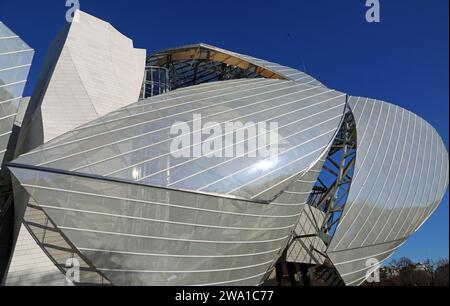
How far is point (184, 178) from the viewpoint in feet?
46.0

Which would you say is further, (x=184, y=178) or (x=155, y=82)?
(x=155, y=82)

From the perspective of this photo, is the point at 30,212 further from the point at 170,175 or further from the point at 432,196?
the point at 432,196

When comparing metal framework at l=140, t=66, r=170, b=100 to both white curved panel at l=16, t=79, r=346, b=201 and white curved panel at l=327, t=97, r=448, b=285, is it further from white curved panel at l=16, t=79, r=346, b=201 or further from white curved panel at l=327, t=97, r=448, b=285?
white curved panel at l=327, t=97, r=448, b=285

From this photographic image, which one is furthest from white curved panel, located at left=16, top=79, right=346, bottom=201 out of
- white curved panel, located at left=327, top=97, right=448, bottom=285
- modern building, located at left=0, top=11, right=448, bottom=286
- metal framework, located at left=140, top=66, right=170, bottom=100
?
metal framework, located at left=140, top=66, right=170, bottom=100

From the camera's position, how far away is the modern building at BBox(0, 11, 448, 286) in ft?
42.0

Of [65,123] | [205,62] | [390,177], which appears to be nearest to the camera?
[65,123]

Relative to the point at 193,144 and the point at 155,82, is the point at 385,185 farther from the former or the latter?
the point at 155,82

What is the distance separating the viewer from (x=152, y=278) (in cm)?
1341

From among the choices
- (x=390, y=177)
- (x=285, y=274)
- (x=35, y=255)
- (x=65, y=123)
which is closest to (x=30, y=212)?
(x=35, y=255)

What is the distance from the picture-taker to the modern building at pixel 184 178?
12812 mm

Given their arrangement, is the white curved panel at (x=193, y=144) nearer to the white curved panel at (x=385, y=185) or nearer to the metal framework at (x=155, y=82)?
the white curved panel at (x=385, y=185)

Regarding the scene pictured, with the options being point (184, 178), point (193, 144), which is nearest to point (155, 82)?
point (193, 144)
